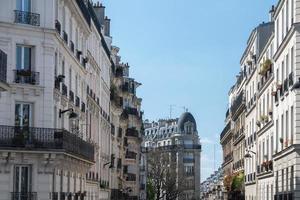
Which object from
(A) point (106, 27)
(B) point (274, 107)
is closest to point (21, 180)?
(B) point (274, 107)

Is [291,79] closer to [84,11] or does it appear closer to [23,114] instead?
[23,114]

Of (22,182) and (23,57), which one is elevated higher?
(23,57)

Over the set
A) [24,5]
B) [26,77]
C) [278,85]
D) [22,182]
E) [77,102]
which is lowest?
[22,182]

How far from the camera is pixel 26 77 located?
35.4 meters

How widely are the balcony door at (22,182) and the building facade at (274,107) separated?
12.2 metres

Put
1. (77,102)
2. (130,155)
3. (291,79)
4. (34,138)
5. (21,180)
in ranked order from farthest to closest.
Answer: (130,155)
(77,102)
(291,79)
(34,138)
(21,180)

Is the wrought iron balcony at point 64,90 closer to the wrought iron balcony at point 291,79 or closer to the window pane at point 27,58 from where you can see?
the window pane at point 27,58

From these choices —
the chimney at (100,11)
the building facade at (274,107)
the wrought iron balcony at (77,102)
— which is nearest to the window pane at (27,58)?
the wrought iron balcony at (77,102)

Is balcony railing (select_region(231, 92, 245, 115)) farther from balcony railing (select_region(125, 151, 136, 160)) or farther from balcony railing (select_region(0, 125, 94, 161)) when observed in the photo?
balcony railing (select_region(0, 125, 94, 161))

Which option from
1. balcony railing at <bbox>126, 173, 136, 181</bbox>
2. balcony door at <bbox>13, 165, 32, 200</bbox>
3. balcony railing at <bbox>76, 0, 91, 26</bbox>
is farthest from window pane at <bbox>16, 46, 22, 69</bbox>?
balcony railing at <bbox>126, 173, 136, 181</bbox>

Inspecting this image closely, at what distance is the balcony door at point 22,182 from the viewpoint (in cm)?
3431

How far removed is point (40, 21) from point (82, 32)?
11487mm

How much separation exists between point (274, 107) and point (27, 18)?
17870 mm

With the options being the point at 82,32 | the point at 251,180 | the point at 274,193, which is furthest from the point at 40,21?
the point at 251,180
